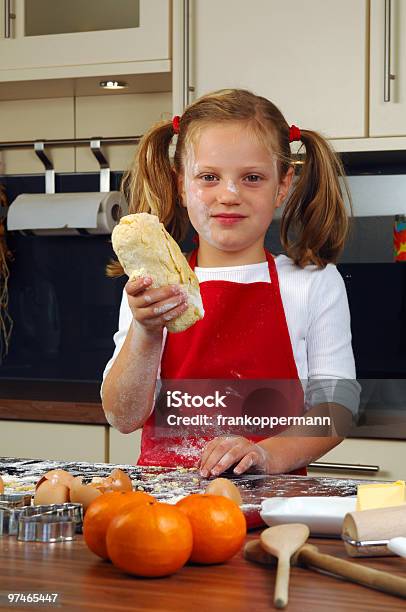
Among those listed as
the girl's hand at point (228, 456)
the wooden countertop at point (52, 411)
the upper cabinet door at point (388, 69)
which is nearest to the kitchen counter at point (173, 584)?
the girl's hand at point (228, 456)

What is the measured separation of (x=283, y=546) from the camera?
800 mm

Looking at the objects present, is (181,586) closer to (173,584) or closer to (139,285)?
(173,584)

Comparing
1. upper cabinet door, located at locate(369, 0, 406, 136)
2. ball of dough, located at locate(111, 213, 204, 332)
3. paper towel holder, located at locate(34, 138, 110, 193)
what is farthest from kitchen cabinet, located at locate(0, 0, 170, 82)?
ball of dough, located at locate(111, 213, 204, 332)

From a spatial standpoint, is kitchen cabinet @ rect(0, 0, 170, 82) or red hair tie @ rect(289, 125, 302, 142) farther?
kitchen cabinet @ rect(0, 0, 170, 82)

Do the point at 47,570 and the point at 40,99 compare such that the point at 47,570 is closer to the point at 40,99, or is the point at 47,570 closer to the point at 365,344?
the point at 365,344

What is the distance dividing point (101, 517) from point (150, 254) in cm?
45

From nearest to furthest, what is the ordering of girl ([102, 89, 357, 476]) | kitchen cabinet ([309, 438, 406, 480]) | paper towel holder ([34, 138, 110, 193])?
girl ([102, 89, 357, 476]), kitchen cabinet ([309, 438, 406, 480]), paper towel holder ([34, 138, 110, 193])

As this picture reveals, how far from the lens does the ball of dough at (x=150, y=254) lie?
119 centimetres

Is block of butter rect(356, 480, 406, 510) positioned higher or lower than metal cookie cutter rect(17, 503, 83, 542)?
higher

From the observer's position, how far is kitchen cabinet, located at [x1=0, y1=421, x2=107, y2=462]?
2176 mm

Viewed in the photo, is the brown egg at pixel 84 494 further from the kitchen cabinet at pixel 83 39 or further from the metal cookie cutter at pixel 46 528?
the kitchen cabinet at pixel 83 39

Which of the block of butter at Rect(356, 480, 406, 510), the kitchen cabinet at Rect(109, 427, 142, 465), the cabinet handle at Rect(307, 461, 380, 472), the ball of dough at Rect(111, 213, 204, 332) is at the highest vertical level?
the ball of dough at Rect(111, 213, 204, 332)

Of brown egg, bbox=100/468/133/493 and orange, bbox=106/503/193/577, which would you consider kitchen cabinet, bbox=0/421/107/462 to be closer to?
brown egg, bbox=100/468/133/493

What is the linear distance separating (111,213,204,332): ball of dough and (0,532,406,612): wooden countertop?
44 cm
